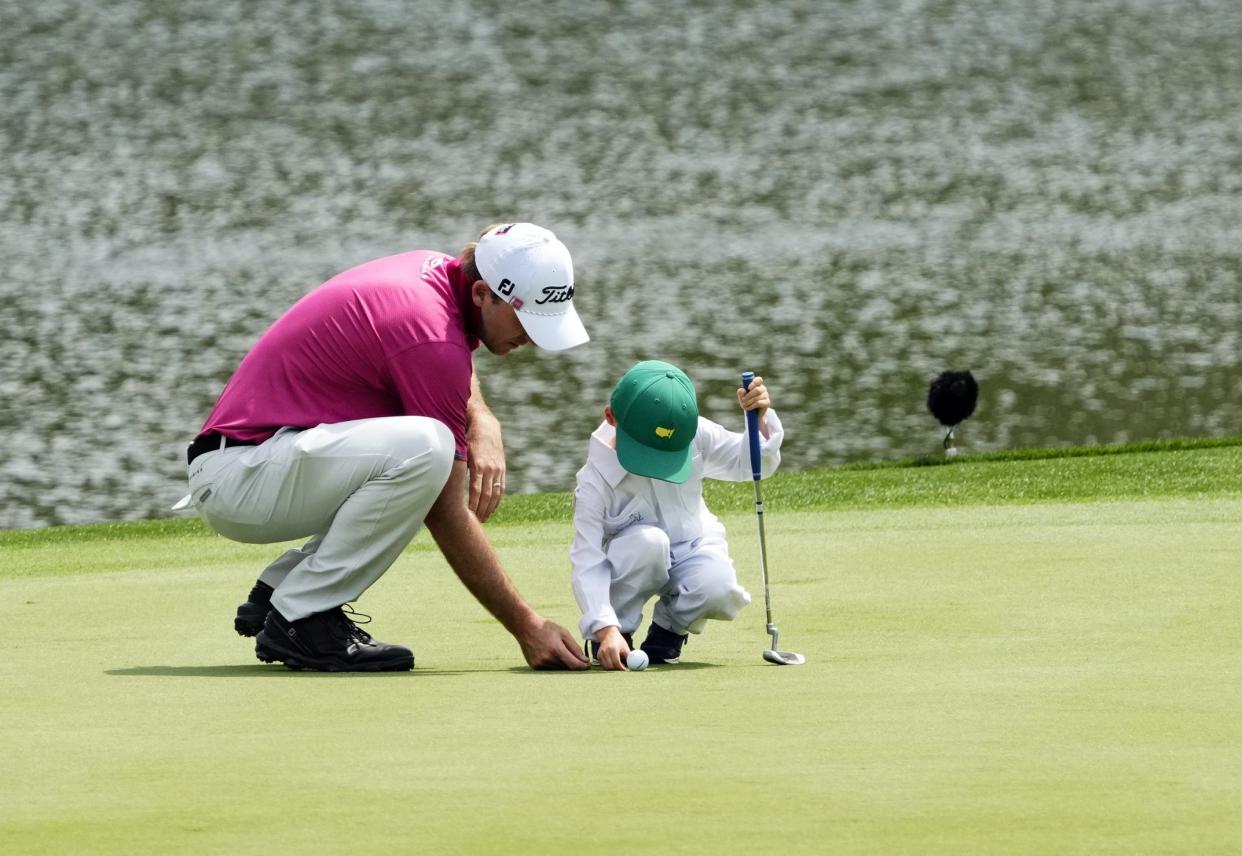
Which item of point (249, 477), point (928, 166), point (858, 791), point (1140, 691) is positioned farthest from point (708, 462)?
point (928, 166)

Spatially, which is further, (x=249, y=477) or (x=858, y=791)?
(x=249, y=477)

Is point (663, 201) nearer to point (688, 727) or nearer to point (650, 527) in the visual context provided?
point (650, 527)

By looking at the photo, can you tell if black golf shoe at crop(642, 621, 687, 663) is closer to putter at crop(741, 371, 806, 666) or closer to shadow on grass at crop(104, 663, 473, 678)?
putter at crop(741, 371, 806, 666)

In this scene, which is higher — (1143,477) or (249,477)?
(249,477)

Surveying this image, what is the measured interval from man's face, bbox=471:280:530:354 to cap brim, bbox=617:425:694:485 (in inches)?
13.6

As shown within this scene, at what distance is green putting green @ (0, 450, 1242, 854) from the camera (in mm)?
2605

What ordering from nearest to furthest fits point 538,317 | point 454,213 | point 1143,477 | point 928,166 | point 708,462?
point 538,317 → point 708,462 → point 1143,477 → point 454,213 → point 928,166

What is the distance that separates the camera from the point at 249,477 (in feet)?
15.2

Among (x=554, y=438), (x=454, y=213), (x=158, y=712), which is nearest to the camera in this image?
(x=158, y=712)

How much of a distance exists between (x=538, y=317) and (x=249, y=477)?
785mm

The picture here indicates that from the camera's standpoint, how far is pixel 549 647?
4.32m

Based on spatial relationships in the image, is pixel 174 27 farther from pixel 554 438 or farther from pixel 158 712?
pixel 158 712

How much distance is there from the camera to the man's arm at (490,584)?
4.34 m

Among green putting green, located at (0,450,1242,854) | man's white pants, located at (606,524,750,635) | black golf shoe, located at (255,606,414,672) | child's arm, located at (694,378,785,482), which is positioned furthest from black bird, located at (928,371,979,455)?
black golf shoe, located at (255,606,414,672)
